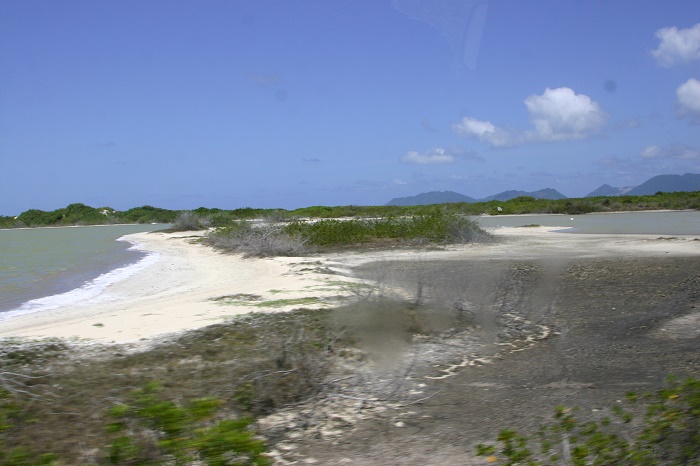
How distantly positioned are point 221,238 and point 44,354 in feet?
50.3

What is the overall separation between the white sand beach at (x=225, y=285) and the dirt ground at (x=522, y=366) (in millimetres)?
2500

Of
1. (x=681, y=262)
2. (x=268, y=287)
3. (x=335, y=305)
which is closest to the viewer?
(x=335, y=305)

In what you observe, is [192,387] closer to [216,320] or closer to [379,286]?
[216,320]

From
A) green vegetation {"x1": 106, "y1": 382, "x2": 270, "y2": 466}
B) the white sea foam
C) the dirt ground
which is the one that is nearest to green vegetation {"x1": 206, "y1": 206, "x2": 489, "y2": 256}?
the white sea foam

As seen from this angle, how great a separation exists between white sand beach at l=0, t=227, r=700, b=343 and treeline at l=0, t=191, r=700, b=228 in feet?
71.0

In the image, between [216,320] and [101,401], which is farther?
[216,320]

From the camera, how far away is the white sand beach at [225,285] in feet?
26.0

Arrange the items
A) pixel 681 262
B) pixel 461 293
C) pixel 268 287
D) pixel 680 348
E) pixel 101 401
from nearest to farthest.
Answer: pixel 101 401, pixel 680 348, pixel 461 293, pixel 268 287, pixel 681 262

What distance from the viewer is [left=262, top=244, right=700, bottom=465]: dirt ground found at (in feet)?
14.0

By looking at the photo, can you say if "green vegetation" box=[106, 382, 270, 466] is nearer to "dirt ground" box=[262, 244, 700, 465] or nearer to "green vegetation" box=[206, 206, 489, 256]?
"dirt ground" box=[262, 244, 700, 465]

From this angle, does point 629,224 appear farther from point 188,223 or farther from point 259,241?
point 188,223

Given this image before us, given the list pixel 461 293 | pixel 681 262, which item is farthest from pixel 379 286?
pixel 681 262

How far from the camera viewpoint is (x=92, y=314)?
29.9 ft

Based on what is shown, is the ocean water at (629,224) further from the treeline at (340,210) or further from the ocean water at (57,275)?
the ocean water at (57,275)
